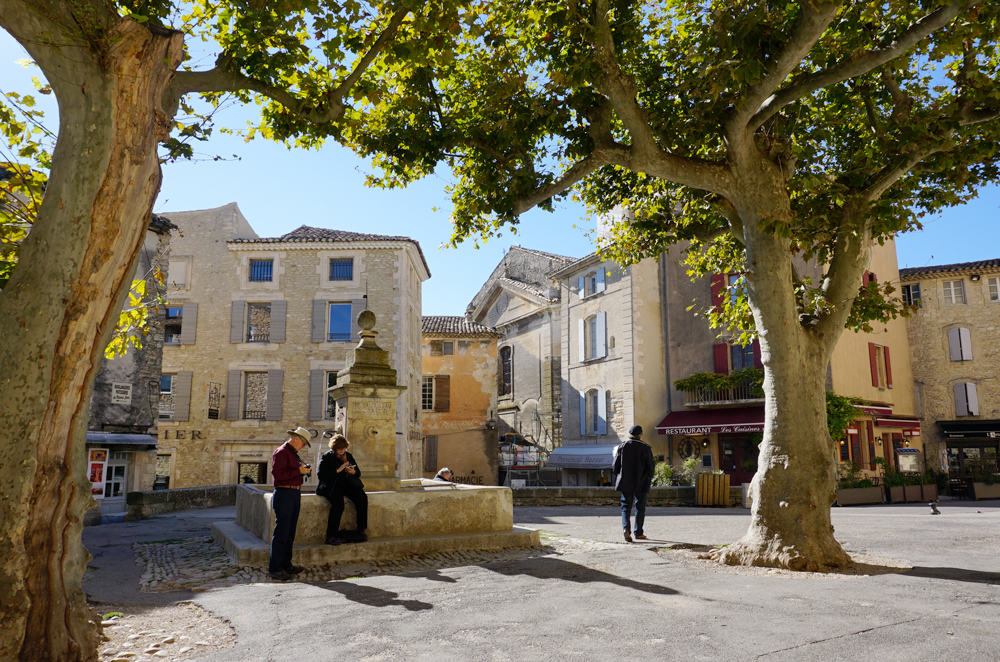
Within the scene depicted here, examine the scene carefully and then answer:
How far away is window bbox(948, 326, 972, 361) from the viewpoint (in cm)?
3003

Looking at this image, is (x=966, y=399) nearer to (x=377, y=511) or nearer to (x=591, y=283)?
(x=591, y=283)

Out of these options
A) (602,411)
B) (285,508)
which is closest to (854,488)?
(602,411)

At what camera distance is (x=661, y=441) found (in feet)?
86.2

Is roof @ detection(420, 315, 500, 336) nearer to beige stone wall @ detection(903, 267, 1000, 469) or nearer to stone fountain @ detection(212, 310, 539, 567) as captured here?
beige stone wall @ detection(903, 267, 1000, 469)

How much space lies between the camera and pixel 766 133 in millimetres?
8812

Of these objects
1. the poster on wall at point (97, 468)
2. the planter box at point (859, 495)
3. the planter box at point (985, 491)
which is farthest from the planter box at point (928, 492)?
the poster on wall at point (97, 468)

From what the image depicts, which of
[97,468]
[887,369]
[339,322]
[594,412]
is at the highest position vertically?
[339,322]

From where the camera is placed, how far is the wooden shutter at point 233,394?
2695 centimetres

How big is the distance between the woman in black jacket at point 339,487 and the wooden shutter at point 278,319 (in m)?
20.3

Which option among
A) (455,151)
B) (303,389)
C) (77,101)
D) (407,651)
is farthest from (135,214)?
(303,389)

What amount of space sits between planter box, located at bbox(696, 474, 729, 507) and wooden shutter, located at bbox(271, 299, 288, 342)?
17.0m

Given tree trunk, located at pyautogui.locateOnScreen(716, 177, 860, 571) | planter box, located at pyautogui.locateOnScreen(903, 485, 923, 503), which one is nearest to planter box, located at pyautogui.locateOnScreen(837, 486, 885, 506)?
planter box, located at pyautogui.locateOnScreen(903, 485, 923, 503)

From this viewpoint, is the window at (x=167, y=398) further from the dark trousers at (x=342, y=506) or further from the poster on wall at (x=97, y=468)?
the dark trousers at (x=342, y=506)

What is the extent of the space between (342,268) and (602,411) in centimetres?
1208
